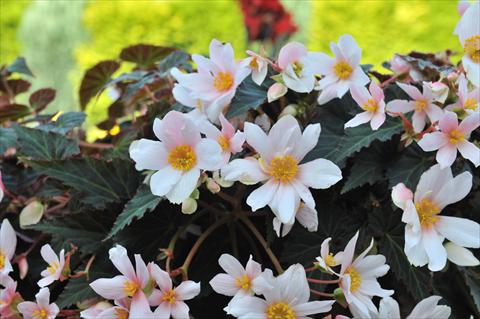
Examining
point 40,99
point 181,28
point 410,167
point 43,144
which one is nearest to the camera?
point 410,167

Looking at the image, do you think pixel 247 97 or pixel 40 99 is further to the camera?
pixel 40 99

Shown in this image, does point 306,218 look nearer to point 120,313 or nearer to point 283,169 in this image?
point 283,169

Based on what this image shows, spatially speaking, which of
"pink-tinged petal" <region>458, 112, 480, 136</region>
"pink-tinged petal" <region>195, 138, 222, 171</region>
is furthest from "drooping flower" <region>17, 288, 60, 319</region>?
"pink-tinged petal" <region>458, 112, 480, 136</region>

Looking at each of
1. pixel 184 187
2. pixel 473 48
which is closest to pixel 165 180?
pixel 184 187

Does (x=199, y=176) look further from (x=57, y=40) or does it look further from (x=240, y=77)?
(x=57, y=40)

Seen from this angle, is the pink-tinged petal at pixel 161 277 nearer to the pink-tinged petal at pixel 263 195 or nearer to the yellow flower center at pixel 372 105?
the pink-tinged petal at pixel 263 195

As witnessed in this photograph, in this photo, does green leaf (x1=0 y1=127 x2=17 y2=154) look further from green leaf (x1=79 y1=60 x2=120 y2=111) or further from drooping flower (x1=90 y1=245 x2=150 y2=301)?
drooping flower (x1=90 y1=245 x2=150 y2=301)
